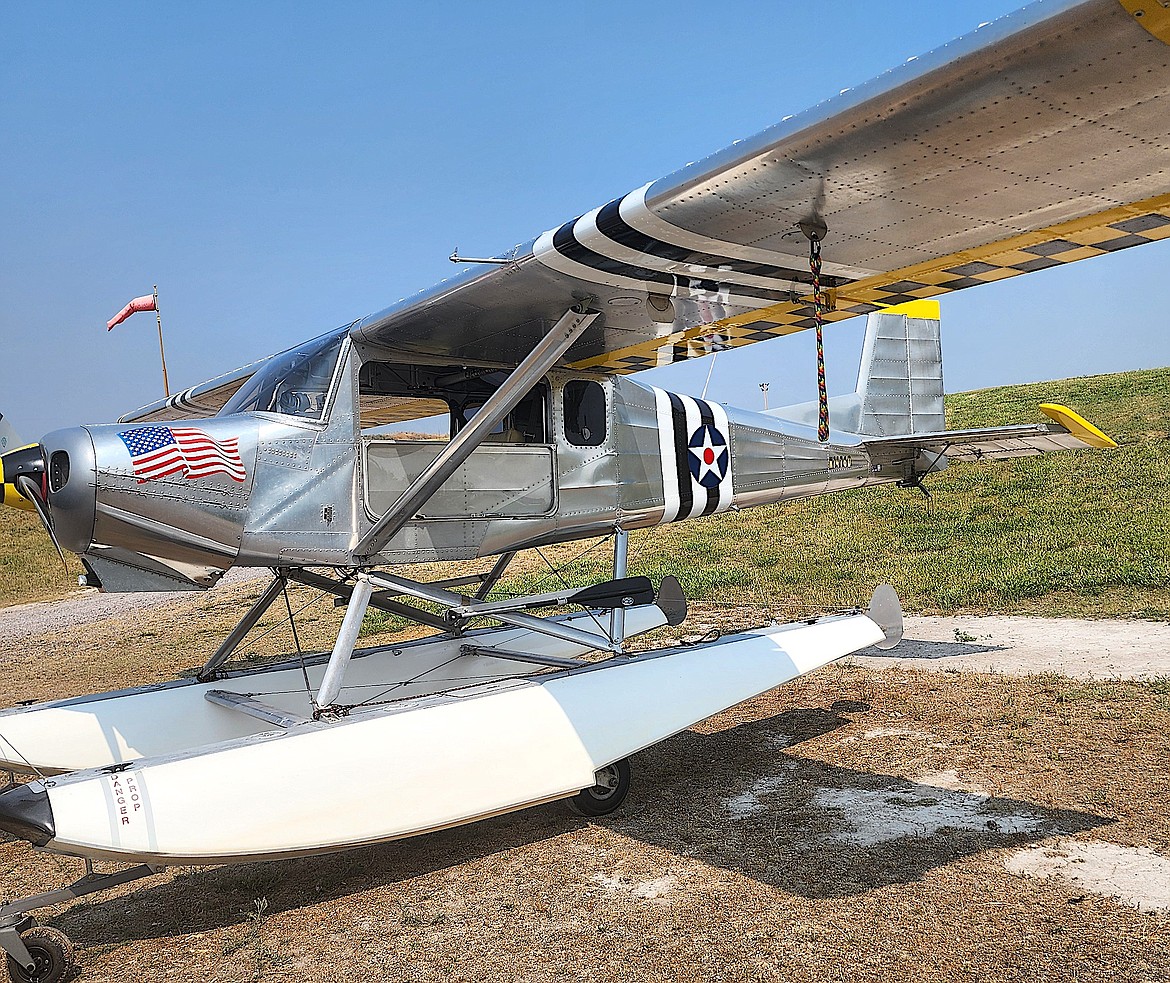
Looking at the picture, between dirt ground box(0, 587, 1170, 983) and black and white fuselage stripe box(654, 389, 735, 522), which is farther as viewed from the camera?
black and white fuselage stripe box(654, 389, 735, 522)

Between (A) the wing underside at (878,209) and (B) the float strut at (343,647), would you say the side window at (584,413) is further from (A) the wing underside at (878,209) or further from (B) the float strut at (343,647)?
(B) the float strut at (343,647)

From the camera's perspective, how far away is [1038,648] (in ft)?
28.1

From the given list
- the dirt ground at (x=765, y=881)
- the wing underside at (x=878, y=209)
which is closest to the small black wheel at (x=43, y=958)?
the dirt ground at (x=765, y=881)

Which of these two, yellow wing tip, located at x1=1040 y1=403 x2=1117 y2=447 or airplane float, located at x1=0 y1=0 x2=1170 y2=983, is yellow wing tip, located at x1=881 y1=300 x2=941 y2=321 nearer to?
airplane float, located at x1=0 y1=0 x2=1170 y2=983

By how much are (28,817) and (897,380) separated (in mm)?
8164

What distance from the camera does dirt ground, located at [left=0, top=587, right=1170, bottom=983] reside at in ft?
11.6

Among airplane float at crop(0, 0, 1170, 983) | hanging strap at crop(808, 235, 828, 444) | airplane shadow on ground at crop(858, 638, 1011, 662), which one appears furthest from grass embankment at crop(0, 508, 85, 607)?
hanging strap at crop(808, 235, 828, 444)

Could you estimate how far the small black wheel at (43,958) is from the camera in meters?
3.65

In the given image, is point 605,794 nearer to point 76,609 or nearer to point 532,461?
point 532,461

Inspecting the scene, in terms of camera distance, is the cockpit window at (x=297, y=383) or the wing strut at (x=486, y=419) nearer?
the wing strut at (x=486, y=419)

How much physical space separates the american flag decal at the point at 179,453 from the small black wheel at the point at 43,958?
2.27 meters

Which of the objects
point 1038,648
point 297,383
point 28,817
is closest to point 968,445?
point 1038,648

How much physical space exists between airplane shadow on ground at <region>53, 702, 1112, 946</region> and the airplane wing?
2.97 metres

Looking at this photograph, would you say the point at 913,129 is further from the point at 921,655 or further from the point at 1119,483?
the point at 1119,483
